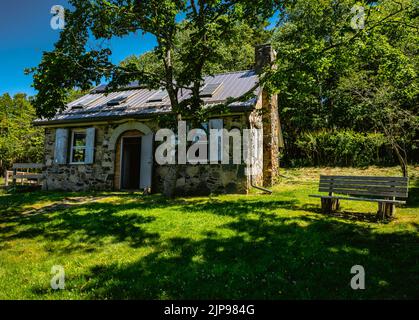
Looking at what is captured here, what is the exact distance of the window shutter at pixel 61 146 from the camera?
43.6 feet

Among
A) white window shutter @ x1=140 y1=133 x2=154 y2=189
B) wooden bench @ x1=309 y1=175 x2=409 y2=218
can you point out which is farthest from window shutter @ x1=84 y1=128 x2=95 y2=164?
wooden bench @ x1=309 y1=175 x2=409 y2=218

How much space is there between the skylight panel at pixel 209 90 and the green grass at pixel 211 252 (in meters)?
5.80

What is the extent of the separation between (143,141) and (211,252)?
826 cm

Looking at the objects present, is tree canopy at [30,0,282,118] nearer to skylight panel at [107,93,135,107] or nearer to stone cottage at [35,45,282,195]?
stone cottage at [35,45,282,195]

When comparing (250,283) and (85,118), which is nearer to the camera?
(250,283)

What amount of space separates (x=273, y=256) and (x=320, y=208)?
372 cm

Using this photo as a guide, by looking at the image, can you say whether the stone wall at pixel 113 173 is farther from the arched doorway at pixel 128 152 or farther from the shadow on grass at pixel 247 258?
the shadow on grass at pixel 247 258

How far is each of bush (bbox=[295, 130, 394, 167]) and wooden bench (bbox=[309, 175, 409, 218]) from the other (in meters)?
9.37

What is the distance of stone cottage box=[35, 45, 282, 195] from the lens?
36.2 ft

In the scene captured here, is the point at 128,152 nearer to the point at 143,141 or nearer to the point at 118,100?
the point at 118,100

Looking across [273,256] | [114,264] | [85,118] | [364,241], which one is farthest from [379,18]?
[85,118]

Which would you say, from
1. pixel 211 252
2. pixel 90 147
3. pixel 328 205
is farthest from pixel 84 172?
pixel 328 205

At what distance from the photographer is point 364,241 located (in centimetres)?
497
